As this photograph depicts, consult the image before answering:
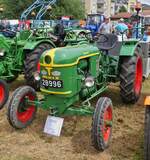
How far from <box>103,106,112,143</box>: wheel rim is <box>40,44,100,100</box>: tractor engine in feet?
1.39

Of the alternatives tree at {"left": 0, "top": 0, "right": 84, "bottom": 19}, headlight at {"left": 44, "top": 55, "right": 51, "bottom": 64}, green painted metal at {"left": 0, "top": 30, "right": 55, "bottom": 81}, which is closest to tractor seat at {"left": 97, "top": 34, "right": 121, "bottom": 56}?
headlight at {"left": 44, "top": 55, "right": 51, "bottom": 64}

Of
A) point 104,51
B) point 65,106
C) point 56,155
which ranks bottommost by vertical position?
point 56,155

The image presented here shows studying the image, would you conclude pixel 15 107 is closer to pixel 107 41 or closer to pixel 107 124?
pixel 107 124

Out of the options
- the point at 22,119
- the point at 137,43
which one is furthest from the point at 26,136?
the point at 137,43

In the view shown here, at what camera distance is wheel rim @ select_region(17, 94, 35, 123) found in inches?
202

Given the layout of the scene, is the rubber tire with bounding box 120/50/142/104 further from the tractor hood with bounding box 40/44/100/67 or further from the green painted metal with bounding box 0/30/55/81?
the green painted metal with bounding box 0/30/55/81

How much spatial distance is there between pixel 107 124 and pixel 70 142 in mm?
544

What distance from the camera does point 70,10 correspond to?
44.7m

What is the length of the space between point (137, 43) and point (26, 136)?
285cm

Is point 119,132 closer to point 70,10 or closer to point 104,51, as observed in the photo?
point 104,51

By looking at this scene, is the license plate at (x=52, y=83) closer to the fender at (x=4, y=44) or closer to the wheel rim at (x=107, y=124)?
the wheel rim at (x=107, y=124)

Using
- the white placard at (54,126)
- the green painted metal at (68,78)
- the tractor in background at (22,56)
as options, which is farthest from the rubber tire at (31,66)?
the white placard at (54,126)

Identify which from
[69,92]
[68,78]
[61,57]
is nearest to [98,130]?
[69,92]

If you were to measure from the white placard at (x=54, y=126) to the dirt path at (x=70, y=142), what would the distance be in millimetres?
148
